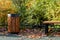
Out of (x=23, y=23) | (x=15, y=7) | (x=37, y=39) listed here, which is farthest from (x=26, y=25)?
(x=37, y=39)

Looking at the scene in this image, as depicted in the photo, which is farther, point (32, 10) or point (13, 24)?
point (32, 10)

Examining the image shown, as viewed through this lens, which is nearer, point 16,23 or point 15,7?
point 16,23

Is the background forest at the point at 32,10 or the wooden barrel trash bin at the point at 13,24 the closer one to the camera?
the wooden barrel trash bin at the point at 13,24

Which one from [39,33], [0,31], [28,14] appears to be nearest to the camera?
[39,33]

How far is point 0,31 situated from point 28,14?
188 centimetres

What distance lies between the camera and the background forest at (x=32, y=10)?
1316 centimetres

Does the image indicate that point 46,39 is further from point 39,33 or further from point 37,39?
point 39,33

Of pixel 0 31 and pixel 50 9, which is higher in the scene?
pixel 50 9

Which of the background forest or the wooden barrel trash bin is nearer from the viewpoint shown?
the wooden barrel trash bin

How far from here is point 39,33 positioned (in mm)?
12367

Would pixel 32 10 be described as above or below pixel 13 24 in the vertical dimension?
above

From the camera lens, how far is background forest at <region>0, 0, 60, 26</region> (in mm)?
13164

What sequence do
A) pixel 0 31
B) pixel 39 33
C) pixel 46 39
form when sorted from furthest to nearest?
pixel 0 31, pixel 39 33, pixel 46 39

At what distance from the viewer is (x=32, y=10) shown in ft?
44.9
